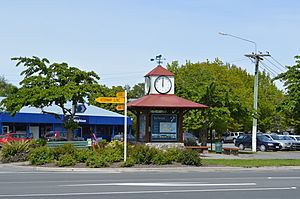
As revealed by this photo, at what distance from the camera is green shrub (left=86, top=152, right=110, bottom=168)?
2460cm

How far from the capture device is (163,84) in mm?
31953

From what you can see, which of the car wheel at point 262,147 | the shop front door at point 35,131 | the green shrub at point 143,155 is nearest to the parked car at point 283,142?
the car wheel at point 262,147

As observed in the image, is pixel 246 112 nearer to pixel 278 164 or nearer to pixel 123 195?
pixel 278 164

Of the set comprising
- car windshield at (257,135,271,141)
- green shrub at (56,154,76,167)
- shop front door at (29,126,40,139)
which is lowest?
green shrub at (56,154,76,167)

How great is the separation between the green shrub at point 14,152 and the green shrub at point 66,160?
401 centimetres

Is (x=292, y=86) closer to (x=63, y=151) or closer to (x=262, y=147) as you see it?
(x=262, y=147)

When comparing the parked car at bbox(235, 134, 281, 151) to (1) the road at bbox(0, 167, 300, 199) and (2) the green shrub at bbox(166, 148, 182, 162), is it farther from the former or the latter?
(1) the road at bbox(0, 167, 300, 199)

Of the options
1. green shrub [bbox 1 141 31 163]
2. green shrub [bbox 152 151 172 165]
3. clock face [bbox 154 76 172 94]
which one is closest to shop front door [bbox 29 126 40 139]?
clock face [bbox 154 76 172 94]

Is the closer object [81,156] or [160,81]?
[81,156]

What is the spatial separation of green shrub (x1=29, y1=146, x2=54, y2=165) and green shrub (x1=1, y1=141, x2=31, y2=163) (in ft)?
7.96

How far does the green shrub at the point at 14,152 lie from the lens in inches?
1100

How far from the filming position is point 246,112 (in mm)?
41625

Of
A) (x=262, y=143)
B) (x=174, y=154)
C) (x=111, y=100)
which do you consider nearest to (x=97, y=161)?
(x=111, y=100)

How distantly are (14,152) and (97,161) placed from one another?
5853 mm
